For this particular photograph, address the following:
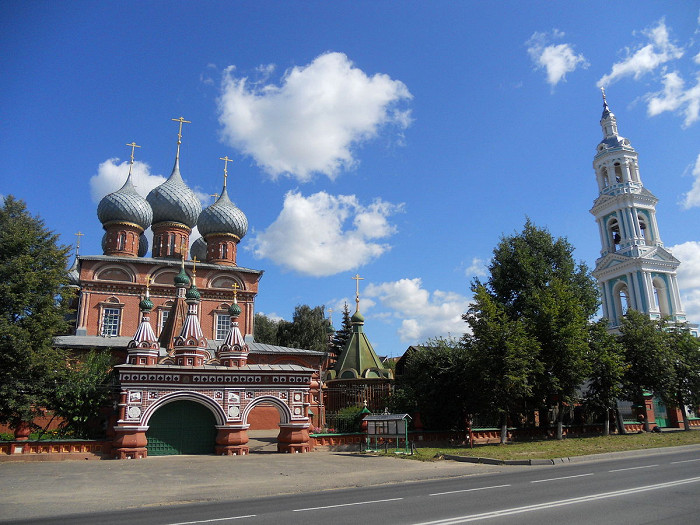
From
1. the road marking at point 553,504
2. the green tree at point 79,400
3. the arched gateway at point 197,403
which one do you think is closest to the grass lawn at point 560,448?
the arched gateway at point 197,403

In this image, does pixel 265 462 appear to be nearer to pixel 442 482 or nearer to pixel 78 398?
pixel 442 482

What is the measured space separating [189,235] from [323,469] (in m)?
27.3

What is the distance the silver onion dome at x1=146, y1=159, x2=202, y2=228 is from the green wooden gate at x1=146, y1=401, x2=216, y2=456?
21.1 meters

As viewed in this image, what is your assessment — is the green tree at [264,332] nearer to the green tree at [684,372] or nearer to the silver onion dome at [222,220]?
the silver onion dome at [222,220]

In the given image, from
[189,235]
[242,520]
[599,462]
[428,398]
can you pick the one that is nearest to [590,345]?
[428,398]

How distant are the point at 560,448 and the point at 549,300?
6774 millimetres

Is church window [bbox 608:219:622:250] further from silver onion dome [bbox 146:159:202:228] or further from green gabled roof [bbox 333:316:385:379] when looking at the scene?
silver onion dome [bbox 146:159:202:228]

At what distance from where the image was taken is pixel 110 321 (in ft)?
104

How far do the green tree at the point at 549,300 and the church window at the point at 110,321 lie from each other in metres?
21.9

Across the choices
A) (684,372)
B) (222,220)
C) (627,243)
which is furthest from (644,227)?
(222,220)

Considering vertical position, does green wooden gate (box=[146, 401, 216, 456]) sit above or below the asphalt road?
above

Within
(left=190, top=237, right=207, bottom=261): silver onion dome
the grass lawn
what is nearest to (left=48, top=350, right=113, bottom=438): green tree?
the grass lawn

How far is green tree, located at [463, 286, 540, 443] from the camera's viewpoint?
19.5 m

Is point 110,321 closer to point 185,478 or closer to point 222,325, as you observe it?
point 222,325
